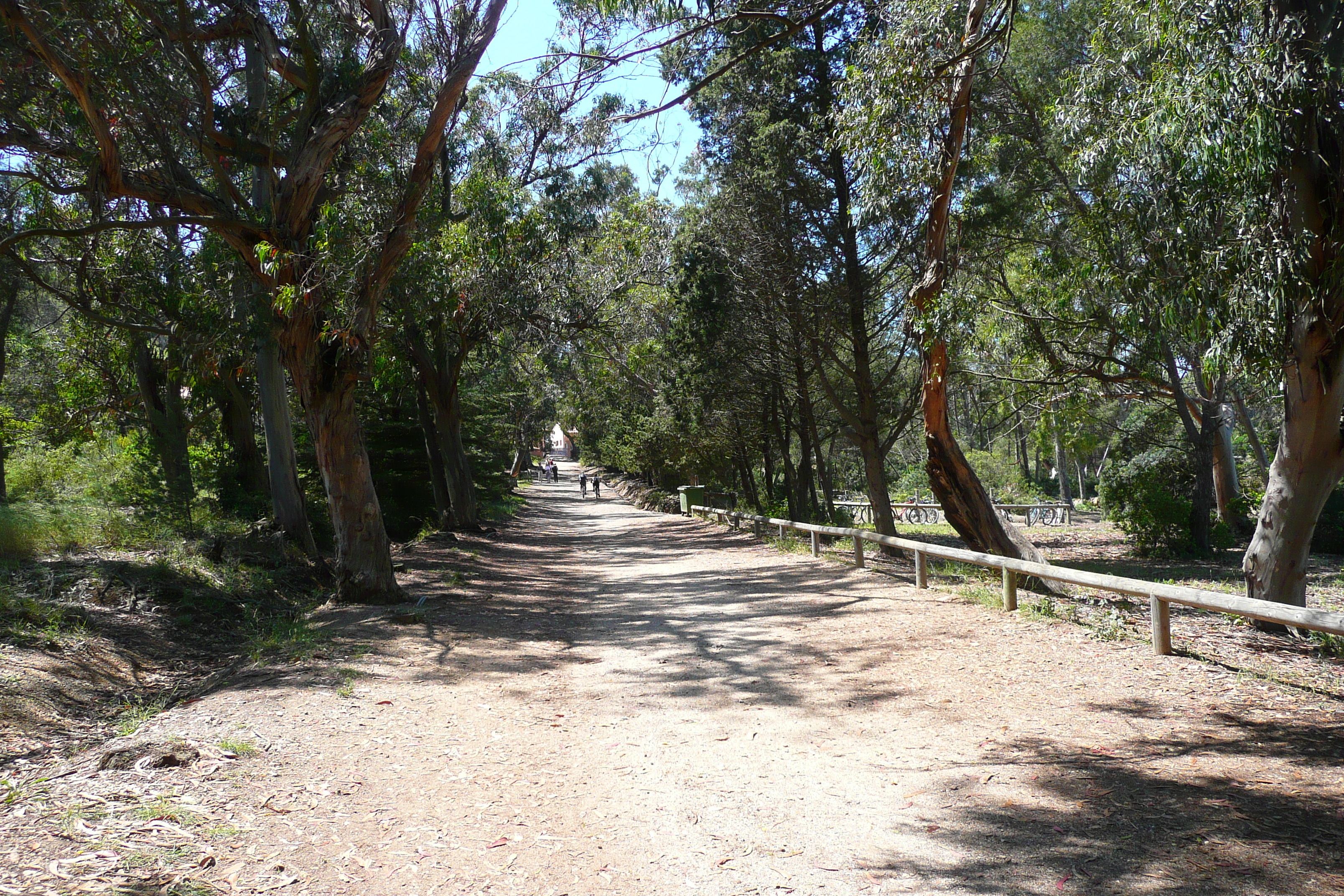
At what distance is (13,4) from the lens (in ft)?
27.0

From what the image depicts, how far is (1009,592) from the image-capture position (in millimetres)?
9711

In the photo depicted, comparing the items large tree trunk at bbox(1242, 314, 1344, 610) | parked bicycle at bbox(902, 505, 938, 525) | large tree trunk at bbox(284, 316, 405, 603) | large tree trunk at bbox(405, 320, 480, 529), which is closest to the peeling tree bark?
large tree trunk at bbox(1242, 314, 1344, 610)

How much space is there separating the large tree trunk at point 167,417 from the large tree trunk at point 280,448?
1673 millimetres

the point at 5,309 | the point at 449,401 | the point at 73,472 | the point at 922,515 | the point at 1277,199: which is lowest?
the point at 922,515

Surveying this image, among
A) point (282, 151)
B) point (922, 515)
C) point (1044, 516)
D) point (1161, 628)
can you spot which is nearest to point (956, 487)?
point (1161, 628)

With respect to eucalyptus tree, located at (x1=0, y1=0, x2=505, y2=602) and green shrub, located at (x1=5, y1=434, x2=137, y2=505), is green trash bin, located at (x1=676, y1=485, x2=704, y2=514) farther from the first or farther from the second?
eucalyptus tree, located at (x1=0, y1=0, x2=505, y2=602)

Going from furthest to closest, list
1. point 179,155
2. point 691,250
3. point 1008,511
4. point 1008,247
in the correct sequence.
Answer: point 1008,511
point 691,250
point 1008,247
point 179,155

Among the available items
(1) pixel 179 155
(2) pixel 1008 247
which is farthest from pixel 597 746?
(2) pixel 1008 247

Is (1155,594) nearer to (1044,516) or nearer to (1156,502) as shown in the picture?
(1156,502)

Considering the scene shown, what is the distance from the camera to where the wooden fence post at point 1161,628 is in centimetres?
757

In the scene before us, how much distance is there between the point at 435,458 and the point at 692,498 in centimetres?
1138

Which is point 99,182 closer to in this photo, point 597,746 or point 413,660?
point 413,660

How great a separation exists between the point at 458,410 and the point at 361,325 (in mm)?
14174

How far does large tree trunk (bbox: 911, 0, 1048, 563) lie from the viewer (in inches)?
469
